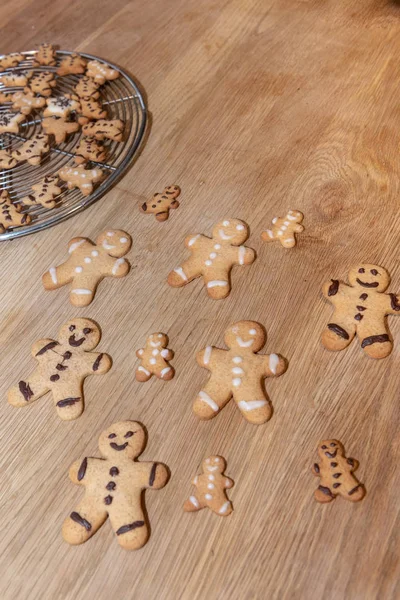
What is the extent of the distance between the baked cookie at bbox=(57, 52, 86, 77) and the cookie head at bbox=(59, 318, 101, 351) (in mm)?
688

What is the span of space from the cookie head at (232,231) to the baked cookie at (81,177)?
26 centimetres

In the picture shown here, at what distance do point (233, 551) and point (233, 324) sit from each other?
32 cm

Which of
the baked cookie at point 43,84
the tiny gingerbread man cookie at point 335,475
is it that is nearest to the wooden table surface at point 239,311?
the tiny gingerbread man cookie at point 335,475

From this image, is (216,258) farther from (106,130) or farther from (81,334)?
(106,130)

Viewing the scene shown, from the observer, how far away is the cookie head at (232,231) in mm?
929

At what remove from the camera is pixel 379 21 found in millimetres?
1279

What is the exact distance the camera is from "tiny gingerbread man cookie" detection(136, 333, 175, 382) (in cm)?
80

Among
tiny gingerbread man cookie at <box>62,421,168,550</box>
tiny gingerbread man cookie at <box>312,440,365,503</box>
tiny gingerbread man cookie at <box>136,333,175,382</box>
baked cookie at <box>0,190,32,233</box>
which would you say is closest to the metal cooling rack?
baked cookie at <box>0,190,32,233</box>

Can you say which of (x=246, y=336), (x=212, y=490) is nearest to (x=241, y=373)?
(x=246, y=336)

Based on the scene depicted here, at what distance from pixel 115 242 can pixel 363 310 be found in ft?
1.43

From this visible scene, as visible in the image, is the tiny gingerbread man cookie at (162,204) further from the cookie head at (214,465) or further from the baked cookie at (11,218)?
the cookie head at (214,465)

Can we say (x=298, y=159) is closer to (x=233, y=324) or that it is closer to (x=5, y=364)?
(x=233, y=324)

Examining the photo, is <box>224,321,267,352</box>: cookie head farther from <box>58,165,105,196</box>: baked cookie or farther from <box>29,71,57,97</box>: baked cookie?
<box>29,71,57,97</box>: baked cookie

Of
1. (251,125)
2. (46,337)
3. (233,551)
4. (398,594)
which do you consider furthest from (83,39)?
(398,594)
